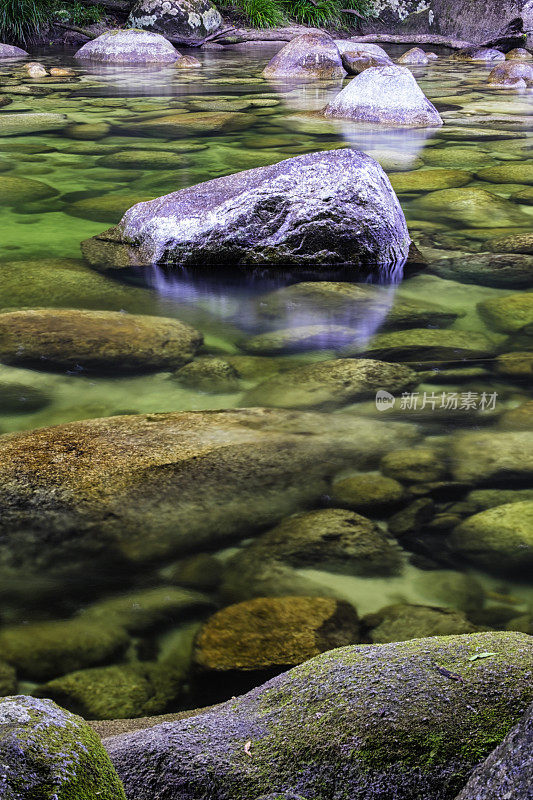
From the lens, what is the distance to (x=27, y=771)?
89 centimetres

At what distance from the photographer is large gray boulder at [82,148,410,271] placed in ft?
13.8

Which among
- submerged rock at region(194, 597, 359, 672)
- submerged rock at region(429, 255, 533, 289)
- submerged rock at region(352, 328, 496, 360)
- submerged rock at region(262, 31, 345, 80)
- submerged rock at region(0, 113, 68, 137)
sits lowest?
submerged rock at region(194, 597, 359, 672)

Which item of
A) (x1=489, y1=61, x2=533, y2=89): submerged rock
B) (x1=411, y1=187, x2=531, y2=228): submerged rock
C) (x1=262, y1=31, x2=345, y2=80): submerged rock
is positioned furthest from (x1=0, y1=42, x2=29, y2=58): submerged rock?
(x1=411, y1=187, x2=531, y2=228): submerged rock

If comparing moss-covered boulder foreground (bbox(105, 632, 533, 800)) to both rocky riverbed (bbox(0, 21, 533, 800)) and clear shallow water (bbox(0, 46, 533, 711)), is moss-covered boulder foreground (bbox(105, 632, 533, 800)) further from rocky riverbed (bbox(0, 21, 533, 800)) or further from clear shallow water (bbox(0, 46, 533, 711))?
clear shallow water (bbox(0, 46, 533, 711))

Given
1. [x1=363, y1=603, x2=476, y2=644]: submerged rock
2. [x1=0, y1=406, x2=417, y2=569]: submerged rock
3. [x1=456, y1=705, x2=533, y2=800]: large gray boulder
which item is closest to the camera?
[x1=456, y1=705, x2=533, y2=800]: large gray boulder

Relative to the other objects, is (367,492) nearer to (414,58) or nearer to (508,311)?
(508,311)

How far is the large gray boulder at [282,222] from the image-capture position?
422 centimetres

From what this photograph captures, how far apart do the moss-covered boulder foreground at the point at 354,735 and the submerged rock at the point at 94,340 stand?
6.62 ft

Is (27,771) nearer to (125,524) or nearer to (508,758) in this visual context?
(508,758)

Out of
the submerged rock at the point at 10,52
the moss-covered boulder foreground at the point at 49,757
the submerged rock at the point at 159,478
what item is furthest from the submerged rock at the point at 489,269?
the submerged rock at the point at 10,52

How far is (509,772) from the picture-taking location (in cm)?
88

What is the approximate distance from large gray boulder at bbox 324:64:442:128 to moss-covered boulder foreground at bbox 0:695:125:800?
820 cm

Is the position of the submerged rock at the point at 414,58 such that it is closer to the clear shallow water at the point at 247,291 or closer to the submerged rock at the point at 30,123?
Result: the clear shallow water at the point at 247,291

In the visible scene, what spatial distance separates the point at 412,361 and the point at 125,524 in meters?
1.52
